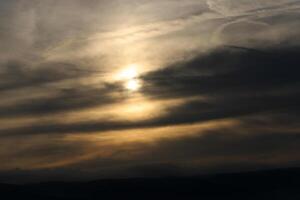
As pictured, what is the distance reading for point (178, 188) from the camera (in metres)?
136

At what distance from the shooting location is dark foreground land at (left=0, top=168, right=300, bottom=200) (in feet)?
426

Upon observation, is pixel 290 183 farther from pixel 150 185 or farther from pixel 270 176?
pixel 150 185

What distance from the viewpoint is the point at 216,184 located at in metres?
136

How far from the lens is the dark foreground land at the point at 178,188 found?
426 feet

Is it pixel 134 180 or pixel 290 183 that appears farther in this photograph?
pixel 134 180

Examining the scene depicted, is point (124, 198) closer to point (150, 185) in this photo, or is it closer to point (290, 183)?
point (150, 185)

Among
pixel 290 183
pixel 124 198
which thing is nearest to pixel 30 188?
pixel 124 198

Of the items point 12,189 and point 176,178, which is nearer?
point 12,189

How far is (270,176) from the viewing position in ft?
454

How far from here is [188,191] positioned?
440ft

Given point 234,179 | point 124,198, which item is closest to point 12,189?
point 124,198

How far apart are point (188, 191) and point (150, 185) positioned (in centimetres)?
874

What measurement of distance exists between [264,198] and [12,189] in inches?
1844

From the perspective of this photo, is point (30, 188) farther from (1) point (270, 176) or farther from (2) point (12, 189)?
(1) point (270, 176)
